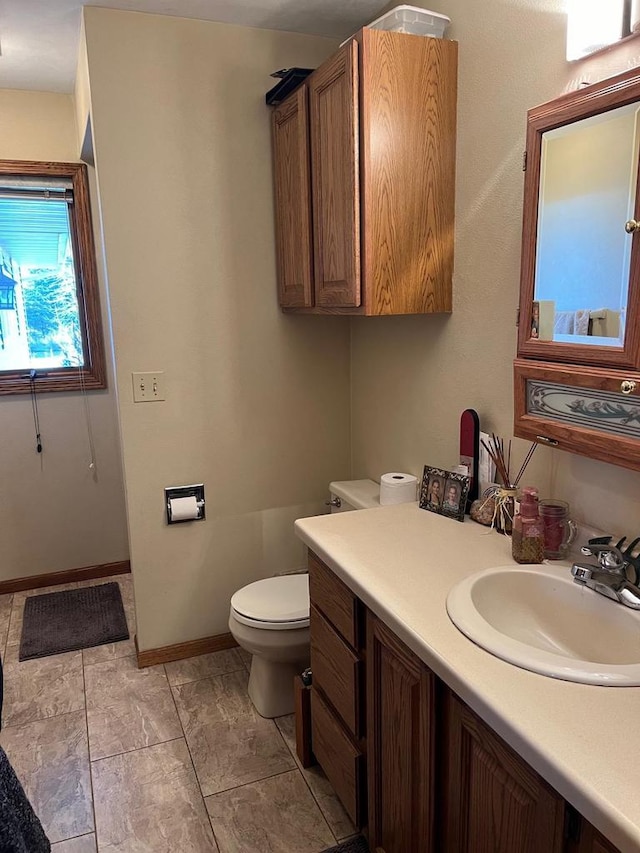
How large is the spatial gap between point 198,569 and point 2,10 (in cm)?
217

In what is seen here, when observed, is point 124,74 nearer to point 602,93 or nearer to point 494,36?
point 494,36

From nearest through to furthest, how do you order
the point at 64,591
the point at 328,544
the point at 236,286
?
the point at 328,544 → the point at 236,286 → the point at 64,591

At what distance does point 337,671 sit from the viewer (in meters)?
1.79

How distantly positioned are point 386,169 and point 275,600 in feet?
4.93

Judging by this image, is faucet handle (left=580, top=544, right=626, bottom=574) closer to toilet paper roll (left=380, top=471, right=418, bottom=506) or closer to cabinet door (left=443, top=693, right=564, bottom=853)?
cabinet door (left=443, top=693, right=564, bottom=853)

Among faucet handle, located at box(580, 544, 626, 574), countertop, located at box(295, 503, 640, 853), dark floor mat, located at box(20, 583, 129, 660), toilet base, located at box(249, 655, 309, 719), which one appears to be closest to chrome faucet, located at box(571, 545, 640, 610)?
faucet handle, located at box(580, 544, 626, 574)

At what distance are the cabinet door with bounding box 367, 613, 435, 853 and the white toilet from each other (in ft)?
2.11

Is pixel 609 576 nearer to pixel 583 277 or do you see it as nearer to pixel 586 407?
pixel 586 407

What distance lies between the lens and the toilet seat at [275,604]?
2227 millimetres

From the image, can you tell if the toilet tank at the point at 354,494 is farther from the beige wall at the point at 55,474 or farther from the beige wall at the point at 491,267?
the beige wall at the point at 55,474

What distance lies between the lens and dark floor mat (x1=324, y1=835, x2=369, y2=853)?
1.80 m

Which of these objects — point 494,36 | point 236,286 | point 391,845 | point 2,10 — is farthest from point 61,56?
point 391,845

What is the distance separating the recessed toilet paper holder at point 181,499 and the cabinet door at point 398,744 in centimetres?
126

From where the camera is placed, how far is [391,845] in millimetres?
1586
